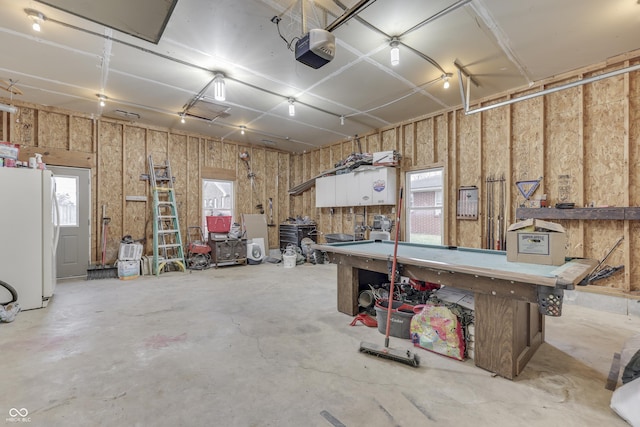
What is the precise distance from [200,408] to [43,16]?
4.11 m

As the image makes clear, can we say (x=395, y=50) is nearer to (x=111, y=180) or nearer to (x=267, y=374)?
(x=267, y=374)

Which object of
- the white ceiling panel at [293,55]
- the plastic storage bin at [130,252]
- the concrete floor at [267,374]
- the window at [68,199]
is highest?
the white ceiling panel at [293,55]

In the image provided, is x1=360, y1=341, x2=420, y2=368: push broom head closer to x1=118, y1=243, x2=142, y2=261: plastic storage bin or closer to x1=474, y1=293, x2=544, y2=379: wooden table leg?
x1=474, y1=293, x2=544, y2=379: wooden table leg

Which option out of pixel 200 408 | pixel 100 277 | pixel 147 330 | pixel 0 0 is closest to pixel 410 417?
pixel 200 408

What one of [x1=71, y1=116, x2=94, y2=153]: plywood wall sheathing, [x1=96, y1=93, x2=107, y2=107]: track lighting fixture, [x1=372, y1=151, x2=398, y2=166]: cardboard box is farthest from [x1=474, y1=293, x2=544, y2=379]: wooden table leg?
[x1=71, y1=116, x2=94, y2=153]: plywood wall sheathing

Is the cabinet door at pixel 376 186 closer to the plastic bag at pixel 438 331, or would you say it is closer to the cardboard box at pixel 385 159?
the cardboard box at pixel 385 159

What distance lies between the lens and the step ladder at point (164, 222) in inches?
243

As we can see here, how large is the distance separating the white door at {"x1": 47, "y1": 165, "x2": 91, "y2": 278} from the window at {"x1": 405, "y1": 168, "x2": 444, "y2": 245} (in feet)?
22.3

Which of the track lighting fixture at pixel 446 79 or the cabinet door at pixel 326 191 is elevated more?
the track lighting fixture at pixel 446 79

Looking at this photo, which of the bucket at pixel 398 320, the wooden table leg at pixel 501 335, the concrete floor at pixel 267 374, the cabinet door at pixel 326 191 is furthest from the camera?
the cabinet door at pixel 326 191

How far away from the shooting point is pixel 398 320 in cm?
283

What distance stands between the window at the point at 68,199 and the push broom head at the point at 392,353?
250 inches

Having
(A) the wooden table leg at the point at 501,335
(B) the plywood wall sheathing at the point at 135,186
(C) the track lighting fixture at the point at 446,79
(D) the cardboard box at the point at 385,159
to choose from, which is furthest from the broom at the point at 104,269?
(C) the track lighting fixture at the point at 446,79

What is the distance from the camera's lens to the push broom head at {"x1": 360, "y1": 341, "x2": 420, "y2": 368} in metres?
2.31
